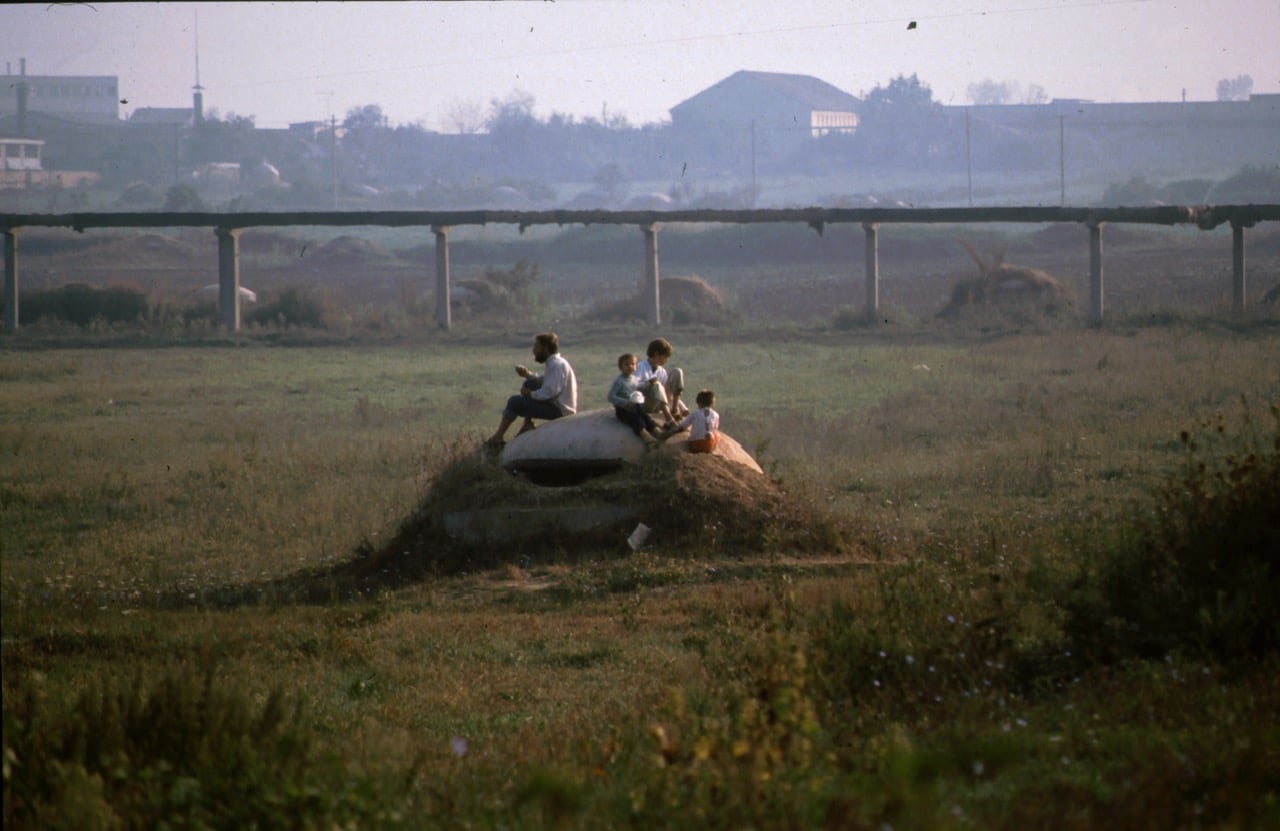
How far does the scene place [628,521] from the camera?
12289 millimetres

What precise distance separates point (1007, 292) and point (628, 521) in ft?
97.5

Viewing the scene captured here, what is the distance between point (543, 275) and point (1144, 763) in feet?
188

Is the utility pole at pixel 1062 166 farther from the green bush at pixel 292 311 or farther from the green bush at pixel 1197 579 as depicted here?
the green bush at pixel 1197 579

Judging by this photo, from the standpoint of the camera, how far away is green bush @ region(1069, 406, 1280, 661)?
6910mm

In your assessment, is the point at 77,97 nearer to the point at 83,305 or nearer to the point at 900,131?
the point at 900,131

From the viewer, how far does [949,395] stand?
2370 cm

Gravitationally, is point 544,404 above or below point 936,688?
above

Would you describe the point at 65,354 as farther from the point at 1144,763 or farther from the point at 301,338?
the point at 1144,763

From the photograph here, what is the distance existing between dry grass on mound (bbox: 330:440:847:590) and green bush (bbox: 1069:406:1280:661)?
4.59m

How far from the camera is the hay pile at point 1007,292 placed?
1531 inches

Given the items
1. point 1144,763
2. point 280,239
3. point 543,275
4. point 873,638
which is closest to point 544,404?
point 873,638

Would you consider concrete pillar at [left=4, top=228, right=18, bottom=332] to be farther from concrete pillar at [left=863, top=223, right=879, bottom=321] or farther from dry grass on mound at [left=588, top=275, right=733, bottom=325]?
concrete pillar at [left=863, top=223, right=879, bottom=321]

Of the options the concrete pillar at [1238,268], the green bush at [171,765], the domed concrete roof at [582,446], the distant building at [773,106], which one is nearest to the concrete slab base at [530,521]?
the domed concrete roof at [582,446]

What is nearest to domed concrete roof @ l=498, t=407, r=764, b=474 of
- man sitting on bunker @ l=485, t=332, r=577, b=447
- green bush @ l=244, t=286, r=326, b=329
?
man sitting on bunker @ l=485, t=332, r=577, b=447
